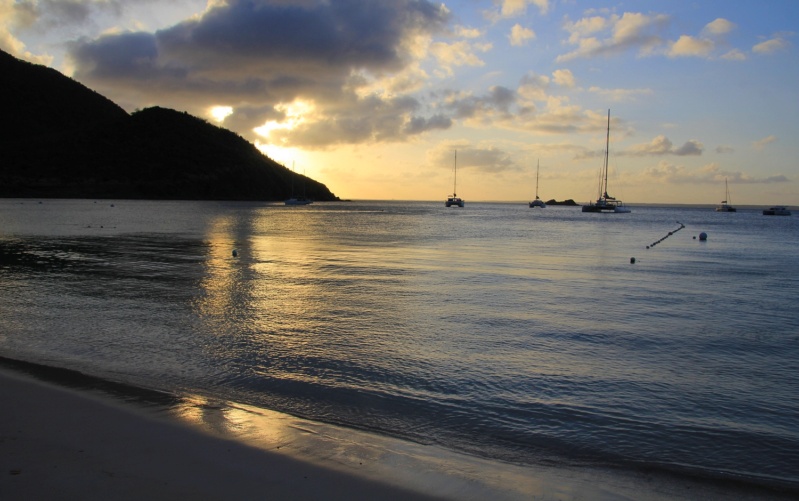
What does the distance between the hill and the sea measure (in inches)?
5162

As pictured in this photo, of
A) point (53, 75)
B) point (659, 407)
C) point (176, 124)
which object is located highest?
point (53, 75)

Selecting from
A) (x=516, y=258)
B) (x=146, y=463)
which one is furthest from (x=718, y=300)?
(x=146, y=463)

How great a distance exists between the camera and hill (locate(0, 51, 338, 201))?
433 ft

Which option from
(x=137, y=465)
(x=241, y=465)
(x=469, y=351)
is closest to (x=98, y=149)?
(x=469, y=351)

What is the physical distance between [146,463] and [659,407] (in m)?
6.60

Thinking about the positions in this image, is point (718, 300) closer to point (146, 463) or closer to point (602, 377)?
point (602, 377)

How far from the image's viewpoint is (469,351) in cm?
1025

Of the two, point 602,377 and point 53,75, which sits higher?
point 53,75

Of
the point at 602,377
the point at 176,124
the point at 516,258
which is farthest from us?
the point at 176,124

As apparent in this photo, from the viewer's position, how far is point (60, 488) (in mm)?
4555

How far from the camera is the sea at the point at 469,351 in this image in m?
6.62

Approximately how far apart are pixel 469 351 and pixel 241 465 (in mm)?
5809

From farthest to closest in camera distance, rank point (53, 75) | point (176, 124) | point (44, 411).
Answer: point (176, 124) → point (53, 75) → point (44, 411)

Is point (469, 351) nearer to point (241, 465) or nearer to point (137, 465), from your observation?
point (241, 465)
